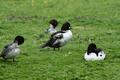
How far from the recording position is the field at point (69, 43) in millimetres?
19203

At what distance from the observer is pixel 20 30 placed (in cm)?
3397

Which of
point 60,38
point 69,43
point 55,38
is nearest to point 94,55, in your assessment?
point 60,38

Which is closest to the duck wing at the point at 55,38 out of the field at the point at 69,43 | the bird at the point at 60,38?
the bird at the point at 60,38

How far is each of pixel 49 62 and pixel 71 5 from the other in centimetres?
2811

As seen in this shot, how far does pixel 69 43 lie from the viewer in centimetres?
2811

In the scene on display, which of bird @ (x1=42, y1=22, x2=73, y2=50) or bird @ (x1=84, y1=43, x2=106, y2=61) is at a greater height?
bird @ (x1=42, y1=22, x2=73, y2=50)

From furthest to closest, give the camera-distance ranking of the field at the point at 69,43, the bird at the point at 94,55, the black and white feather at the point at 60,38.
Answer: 1. the black and white feather at the point at 60,38
2. the bird at the point at 94,55
3. the field at the point at 69,43

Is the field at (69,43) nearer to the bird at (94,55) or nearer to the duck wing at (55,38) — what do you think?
the bird at (94,55)

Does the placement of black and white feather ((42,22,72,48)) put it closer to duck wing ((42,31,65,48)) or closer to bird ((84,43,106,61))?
duck wing ((42,31,65,48))

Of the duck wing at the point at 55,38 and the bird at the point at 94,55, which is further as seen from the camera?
the duck wing at the point at 55,38

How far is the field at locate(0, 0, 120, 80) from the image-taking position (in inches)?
756

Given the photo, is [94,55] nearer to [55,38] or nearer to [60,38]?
[60,38]

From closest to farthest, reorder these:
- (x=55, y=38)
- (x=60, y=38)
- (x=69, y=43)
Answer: (x=60, y=38)
(x=55, y=38)
(x=69, y=43)

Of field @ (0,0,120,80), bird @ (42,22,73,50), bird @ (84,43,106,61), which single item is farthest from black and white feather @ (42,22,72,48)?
bird @ (84,43,106,61)
